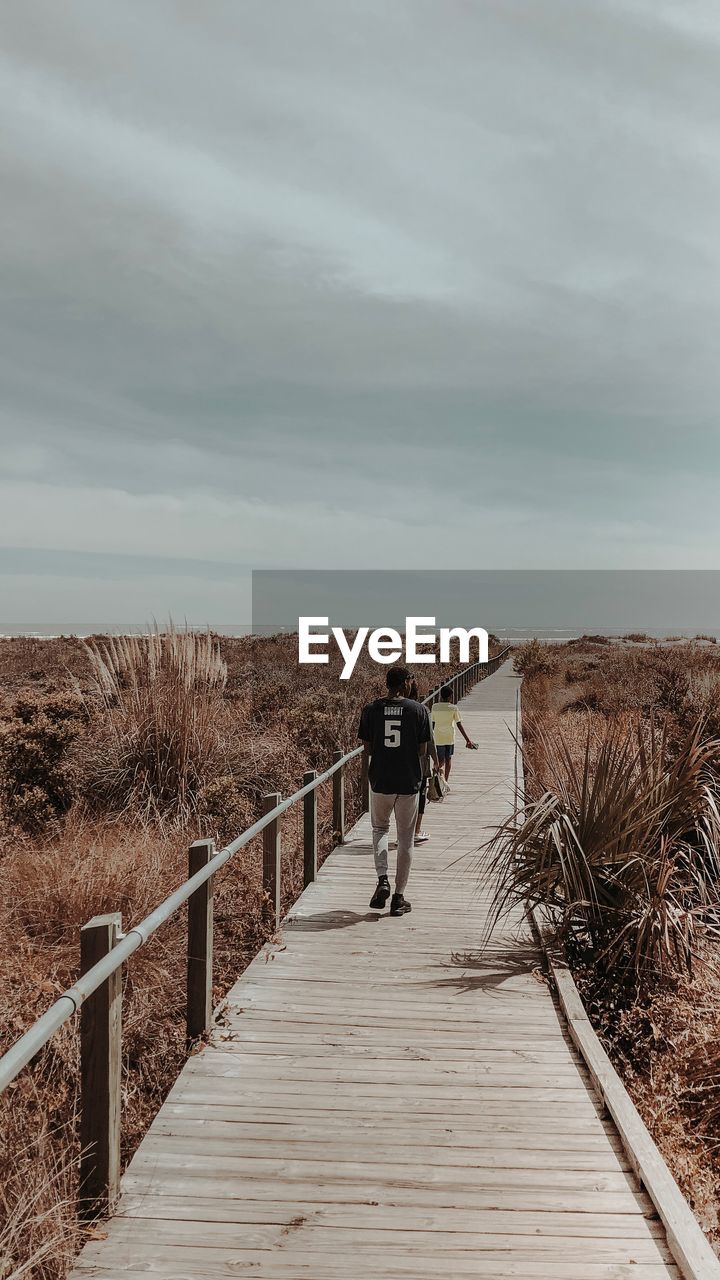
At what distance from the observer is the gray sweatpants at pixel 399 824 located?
765 cm

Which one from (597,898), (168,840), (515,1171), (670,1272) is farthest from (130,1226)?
(168,840)

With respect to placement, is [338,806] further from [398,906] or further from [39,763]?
Answer: [39,763]

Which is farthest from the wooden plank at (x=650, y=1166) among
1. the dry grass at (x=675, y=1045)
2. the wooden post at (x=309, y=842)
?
the wooden post at (x=309, y=842)

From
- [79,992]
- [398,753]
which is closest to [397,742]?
[398,753]

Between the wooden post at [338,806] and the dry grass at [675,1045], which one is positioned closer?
the dry grass at [675,1045]

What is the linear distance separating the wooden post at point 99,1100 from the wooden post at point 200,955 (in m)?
1.51

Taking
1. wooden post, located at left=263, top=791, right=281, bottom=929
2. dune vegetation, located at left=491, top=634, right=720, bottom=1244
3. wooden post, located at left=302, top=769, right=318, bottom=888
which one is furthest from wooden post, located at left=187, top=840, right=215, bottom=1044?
wooden post, located at left=302, top=769, right=318, bottom=888

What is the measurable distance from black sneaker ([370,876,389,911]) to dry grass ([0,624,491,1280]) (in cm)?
104

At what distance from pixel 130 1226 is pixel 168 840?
19.9 feet

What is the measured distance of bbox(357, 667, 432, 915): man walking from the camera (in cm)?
750

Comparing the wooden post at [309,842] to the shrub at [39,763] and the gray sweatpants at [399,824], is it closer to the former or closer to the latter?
the gray sweatpants at [399,824]

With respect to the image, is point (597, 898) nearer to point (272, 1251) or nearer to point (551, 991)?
point (551, 991)

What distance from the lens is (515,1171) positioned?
3906 millimetres

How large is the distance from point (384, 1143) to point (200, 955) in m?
1.56
